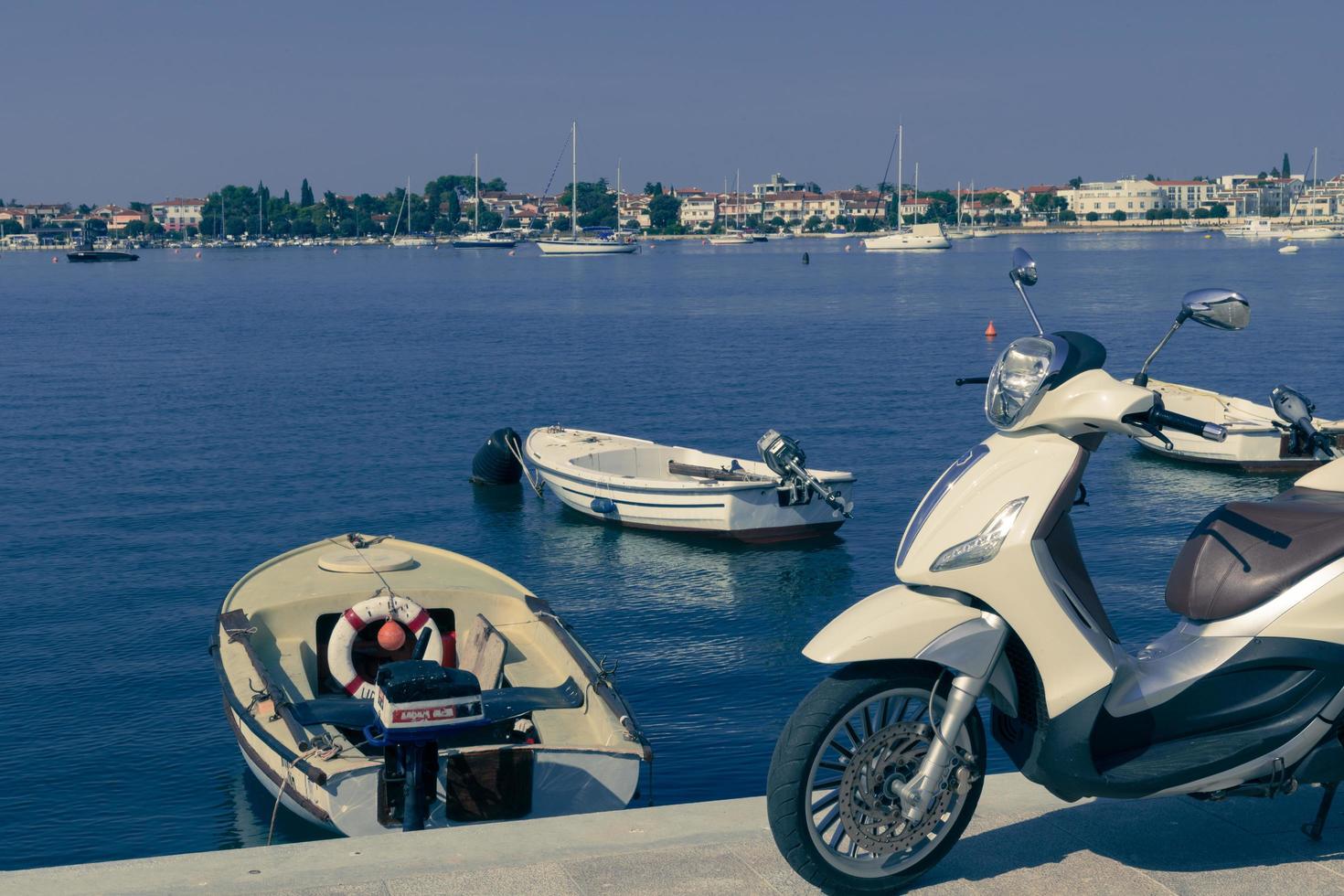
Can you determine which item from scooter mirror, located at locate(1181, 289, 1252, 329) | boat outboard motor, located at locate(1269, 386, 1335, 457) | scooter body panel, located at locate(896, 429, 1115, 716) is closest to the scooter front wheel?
scooter body panel, located at locate(896, 429, 1115, 716)

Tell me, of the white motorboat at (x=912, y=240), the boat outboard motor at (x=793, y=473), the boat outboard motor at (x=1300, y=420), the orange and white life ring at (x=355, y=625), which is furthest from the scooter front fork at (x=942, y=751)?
the white motorboat at (x=912, y=240)

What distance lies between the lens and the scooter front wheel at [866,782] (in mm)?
5102

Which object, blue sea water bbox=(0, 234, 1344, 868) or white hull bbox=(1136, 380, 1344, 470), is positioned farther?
white hull bbox=(1136, 380, 1344, 470)

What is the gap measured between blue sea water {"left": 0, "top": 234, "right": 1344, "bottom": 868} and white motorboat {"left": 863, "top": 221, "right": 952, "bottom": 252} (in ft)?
308

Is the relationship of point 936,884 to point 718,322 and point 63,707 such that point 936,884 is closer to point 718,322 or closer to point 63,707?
point 63,707

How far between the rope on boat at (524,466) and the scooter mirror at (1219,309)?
22.8 meters

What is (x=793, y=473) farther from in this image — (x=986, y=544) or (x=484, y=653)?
(x=986, y=544)

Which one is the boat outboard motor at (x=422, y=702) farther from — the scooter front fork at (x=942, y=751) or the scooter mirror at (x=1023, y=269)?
the scooter mirror at (x=1023, y=269)

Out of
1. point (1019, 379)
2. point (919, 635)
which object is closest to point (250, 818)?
point (919, 635)

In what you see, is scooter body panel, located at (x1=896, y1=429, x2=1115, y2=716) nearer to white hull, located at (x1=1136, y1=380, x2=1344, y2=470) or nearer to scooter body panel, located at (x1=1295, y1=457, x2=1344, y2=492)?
scooter body panel, located at (x1=1295, y1=457, x2=1344, y2=492)

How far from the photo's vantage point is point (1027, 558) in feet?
16.3

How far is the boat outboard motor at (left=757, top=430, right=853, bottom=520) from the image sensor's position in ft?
71.9

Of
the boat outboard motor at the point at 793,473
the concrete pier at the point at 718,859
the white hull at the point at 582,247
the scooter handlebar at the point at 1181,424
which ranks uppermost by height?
the white hull at the point at 582,247

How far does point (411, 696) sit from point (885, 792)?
2.32 meters
